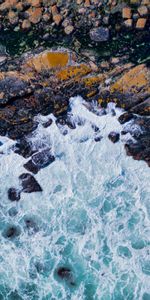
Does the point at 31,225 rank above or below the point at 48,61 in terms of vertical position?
below

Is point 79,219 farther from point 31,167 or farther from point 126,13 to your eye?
point 126,13

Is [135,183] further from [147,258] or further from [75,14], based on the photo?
[75,14]

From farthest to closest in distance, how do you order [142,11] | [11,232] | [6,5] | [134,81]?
[6,5]
[142,11]
[134,81]
[11,232]

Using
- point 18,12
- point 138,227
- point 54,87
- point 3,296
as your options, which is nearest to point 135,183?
point 138,227

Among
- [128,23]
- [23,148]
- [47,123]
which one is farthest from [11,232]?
[128,23]

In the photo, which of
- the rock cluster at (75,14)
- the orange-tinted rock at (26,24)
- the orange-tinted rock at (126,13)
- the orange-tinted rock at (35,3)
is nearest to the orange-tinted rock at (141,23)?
the rock cluster at (75,14)

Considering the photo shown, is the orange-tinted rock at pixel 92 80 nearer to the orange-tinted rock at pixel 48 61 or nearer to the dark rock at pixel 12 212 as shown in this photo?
the orange-tinted rock at pixel 48 61

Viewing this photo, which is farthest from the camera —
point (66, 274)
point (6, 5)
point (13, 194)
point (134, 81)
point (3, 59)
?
point (6, 5)
